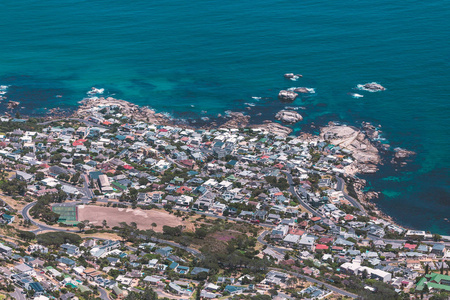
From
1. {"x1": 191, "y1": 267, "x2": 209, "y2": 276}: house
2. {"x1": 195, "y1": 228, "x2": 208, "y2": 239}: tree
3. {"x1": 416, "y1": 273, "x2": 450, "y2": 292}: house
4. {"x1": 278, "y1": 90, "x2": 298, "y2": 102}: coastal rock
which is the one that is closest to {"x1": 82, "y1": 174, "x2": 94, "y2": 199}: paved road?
{"x1": 195, "y1": 228, "x2": 208, "y2": 239}: tree

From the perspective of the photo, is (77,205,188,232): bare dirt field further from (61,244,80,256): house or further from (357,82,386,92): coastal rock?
(357,82,386,92): coastal rock

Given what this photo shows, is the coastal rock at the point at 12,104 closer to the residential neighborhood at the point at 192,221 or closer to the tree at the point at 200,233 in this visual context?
the residential neighborhood at the point at 192,221

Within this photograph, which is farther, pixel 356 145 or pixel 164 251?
pixel 356 145

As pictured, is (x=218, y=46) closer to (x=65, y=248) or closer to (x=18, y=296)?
(x=65, y=248)

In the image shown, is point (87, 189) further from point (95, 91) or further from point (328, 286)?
point (95, 91)

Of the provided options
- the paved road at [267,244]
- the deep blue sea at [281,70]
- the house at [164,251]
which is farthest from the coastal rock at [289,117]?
the house at [164,251]

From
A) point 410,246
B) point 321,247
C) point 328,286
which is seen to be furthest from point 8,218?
point 410,246
